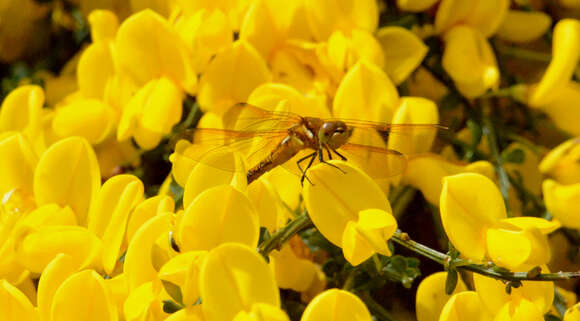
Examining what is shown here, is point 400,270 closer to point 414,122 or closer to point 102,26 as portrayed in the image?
point 414,122

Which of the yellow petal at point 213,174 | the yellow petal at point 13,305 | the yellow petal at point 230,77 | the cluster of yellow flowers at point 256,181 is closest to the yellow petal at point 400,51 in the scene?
the cluster of yellow flowers at point 256,181

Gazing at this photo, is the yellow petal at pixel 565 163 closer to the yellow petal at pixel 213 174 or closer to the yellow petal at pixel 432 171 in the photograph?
the yellow petal at pixel 432 171

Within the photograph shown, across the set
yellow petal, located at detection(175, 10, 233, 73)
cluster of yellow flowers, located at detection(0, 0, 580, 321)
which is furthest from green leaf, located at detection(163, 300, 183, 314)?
yellow petal, located at detection(175, 10, 233, 73)

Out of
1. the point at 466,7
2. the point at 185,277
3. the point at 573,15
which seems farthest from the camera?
the point at 573,15

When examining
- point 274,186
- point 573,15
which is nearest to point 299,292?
point 274,186

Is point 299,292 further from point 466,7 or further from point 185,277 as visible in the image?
point 466,7

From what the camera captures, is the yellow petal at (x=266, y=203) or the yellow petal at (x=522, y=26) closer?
the yellow petal at (x=266, y=203)

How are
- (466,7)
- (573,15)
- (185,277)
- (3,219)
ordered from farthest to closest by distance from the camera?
(573,15) < (466,7) < (3,219) < (185,277)
